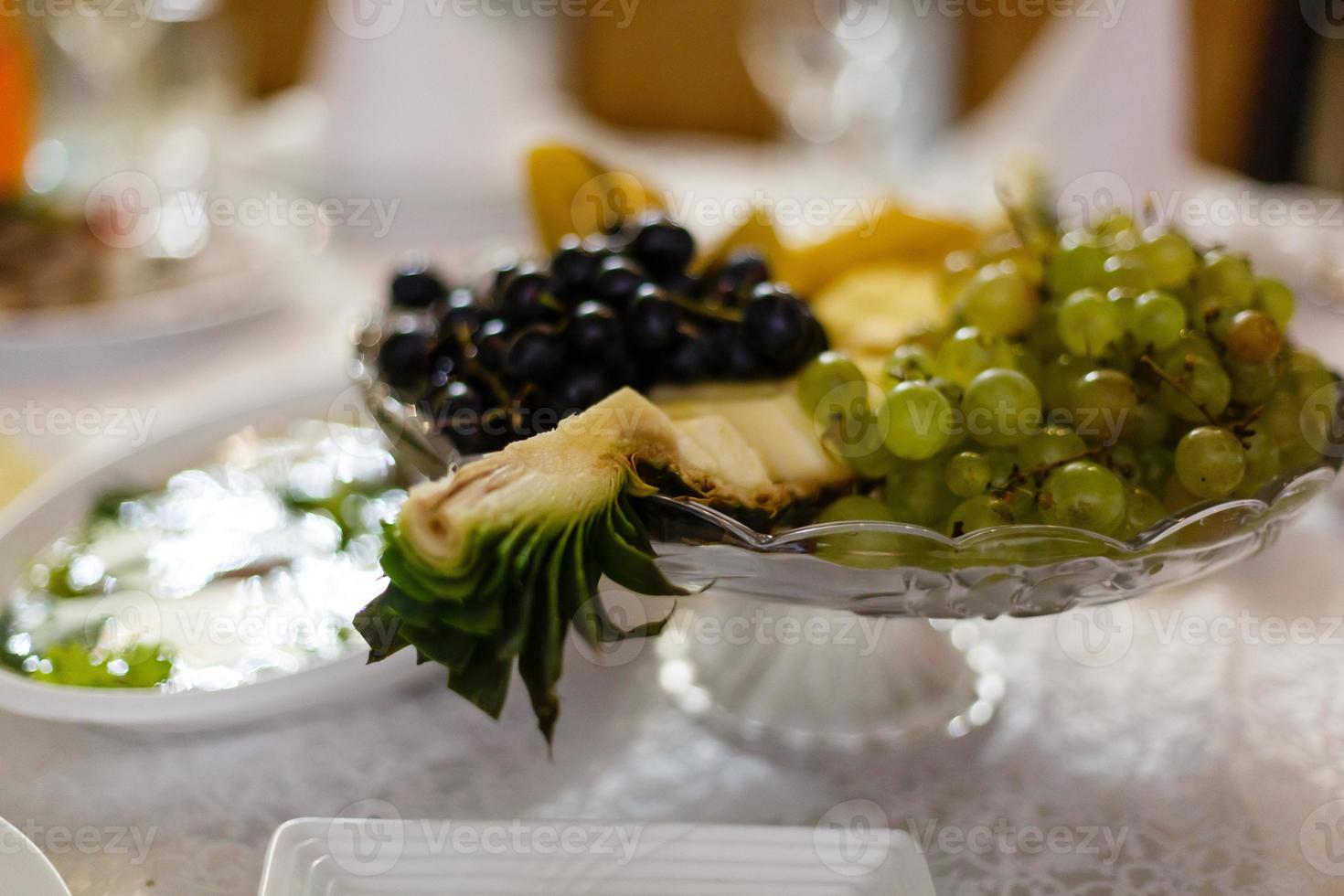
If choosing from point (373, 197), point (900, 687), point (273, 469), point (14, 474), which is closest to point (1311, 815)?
point (900, 687)

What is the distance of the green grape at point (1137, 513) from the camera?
404 millimetres

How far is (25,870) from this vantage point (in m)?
0.36

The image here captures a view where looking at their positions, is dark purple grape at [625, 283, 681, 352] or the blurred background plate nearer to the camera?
dark purple grape at [625, 283, 681, 352]

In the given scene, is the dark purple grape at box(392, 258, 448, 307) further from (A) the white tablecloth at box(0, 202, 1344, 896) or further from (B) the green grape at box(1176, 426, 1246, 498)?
(B) the green grape at box(1176, 426, 1246, 498)

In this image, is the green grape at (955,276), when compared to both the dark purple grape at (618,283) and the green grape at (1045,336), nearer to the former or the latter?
the green grape at (1045,336)

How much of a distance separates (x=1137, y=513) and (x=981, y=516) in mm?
63

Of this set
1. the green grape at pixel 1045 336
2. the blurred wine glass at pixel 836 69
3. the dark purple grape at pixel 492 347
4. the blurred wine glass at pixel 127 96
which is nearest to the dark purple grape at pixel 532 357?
the dark purple grape at pixel 492 347

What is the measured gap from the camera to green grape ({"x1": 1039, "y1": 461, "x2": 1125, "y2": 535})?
39 cm

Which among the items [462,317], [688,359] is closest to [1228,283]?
[688,359]

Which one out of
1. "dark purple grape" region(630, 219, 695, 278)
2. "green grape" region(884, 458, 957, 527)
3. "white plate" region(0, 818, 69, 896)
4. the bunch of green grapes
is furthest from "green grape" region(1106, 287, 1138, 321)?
"white plate" region(0, 818, 69, 896)

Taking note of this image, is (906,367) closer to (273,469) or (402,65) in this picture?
(273,469)

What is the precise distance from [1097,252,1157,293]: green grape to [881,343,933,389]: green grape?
87mm

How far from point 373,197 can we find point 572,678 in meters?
0.67

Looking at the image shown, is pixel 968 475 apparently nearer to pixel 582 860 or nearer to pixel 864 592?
pixel 864 592
